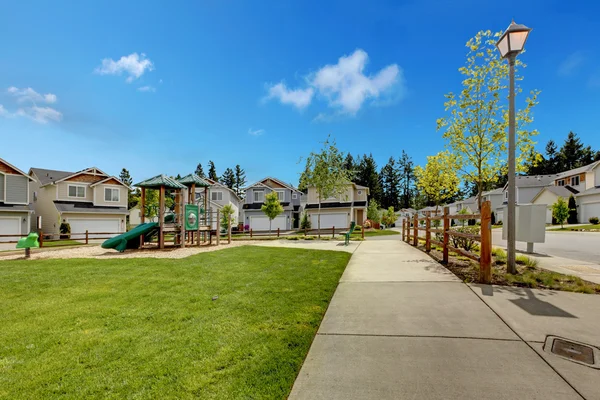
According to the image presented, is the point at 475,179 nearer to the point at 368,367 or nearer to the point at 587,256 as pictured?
the point at 587,256

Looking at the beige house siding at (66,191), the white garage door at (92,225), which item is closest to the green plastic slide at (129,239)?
the white garage door at (92,225)

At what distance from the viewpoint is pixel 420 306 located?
13.9ft

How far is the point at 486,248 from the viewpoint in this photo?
5.62 meters

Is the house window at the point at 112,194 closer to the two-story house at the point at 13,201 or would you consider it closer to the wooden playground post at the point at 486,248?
the two-story house at the point at 13,201

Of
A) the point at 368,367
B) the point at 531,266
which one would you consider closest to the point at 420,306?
the point at 368,367

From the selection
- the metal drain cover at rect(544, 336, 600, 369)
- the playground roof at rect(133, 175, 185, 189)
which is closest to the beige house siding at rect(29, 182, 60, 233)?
the playground roof at rect(133, 175, 185, 189)

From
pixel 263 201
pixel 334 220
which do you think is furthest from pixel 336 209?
pixel 263 201

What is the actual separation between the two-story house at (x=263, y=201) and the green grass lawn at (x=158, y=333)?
28561 millimetres

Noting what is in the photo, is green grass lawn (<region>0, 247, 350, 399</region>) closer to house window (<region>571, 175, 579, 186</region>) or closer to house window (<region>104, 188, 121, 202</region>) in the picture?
house window (<region>104, 188, 121, 202</region>)

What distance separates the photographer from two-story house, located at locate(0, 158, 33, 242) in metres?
22.0

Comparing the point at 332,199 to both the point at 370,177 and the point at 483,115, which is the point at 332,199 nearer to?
the point at 483,115

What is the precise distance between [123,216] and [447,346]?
106 feet

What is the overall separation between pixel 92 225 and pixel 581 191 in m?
54.6

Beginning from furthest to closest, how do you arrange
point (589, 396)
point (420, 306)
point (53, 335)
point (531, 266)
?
1. point (531, 266)
2. point (420, 306)
3. point (53, 335)
4. point (589, 396)
